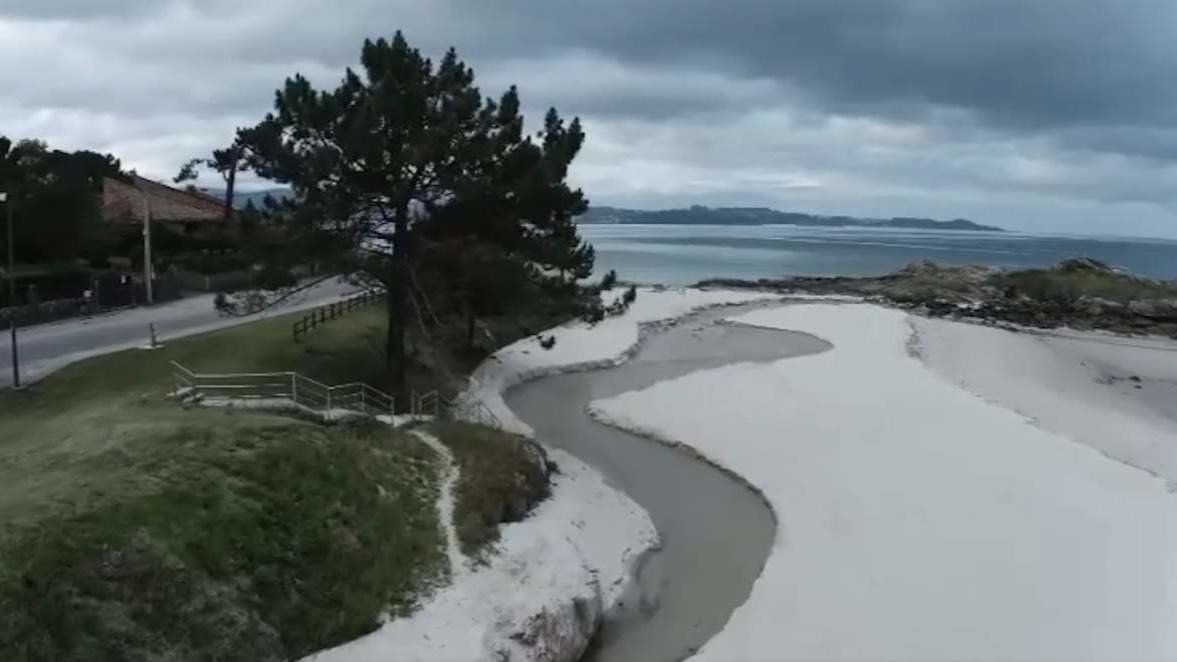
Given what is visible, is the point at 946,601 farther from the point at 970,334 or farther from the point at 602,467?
the point at 970,334

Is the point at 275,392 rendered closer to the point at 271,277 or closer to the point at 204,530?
the point at 271,277

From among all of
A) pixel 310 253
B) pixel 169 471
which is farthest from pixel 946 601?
pixel 310 253

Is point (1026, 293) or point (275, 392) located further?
point (1026, 293)

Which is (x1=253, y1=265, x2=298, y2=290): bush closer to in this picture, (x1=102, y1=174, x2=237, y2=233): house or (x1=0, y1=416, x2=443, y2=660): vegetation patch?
(x1=0, y1=416, x2=443, y2=660): vegetation patch

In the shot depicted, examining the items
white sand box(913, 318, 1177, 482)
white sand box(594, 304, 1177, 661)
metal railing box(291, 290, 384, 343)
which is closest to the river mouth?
white sand box(594, 304, 1177, 661)

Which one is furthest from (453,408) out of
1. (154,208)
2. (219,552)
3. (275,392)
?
(154,208)
